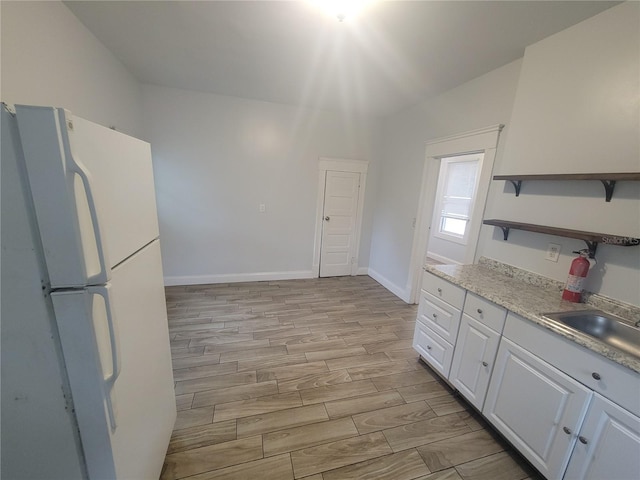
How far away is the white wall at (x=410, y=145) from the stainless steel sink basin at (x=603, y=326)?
4.86 ft

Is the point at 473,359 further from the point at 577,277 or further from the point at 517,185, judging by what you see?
the point at 517,185

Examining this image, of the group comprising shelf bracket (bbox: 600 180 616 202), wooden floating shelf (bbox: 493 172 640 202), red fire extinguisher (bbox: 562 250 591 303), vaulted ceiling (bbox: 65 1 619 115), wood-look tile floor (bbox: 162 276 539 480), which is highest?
vaulted ceiling (bbox: 65 1 619 115)

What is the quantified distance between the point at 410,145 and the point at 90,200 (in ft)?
11.9

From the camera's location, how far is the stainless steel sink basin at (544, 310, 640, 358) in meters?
1.37

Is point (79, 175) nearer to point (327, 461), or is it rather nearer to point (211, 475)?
point (211, 475)

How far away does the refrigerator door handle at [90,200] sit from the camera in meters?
0.68

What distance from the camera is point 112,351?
32.5 inches

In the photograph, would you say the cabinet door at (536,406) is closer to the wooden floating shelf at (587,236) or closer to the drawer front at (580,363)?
the drawer front at (580,363)

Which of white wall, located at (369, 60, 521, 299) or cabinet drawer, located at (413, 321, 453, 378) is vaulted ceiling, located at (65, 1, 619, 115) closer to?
white wall, located at (369, 60, 521, 299)

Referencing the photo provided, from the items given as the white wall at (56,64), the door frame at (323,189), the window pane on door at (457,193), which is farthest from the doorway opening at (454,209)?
the white wall at (56,64)

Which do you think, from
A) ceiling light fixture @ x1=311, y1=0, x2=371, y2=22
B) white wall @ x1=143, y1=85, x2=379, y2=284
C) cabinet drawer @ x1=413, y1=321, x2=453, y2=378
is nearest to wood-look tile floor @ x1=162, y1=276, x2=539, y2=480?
cabinet drawer @ x1=413, y1=321, x2=453, y2=378

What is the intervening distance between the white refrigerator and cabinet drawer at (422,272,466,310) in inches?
79.7

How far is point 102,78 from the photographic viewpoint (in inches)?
89.7

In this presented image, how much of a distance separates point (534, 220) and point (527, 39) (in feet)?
4.41
